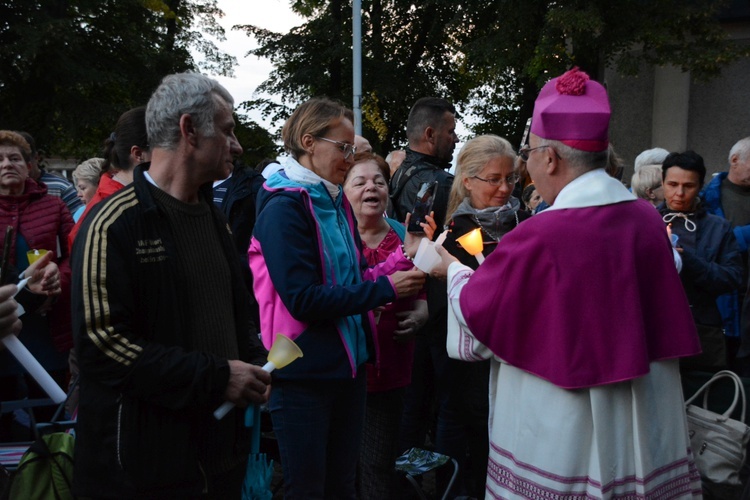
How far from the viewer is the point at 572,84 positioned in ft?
8.71

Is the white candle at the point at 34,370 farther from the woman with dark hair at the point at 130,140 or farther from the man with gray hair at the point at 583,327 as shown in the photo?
the woman with dark hair at the point at 130,140

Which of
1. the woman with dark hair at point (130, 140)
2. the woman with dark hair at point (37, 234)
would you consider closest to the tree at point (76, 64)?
the woman with dark hair at point (37, 234)

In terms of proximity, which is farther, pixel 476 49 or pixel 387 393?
pixel 476 49

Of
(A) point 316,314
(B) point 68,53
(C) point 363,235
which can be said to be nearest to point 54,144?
(B) point 68,53

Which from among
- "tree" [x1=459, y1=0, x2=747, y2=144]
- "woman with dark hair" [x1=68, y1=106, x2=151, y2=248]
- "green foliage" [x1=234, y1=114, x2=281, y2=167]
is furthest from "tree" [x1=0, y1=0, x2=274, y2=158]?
"woman with dark hair" [x1=68, y1=106, x2=151, y2=248]

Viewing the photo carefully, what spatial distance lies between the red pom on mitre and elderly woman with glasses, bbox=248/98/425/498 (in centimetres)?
96

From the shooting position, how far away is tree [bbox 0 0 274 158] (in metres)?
16.2

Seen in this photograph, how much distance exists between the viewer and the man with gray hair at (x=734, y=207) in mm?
5082

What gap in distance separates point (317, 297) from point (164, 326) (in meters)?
0.77

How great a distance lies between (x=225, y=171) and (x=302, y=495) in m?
1.39

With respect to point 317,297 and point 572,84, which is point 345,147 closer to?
point 317,297

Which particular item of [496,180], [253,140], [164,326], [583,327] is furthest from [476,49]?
[164,326]

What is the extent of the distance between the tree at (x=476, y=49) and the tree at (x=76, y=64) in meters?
2.99

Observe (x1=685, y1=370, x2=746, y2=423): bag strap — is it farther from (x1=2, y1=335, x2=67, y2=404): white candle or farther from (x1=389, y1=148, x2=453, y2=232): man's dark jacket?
(x1=2, y1=335, x2=67, y2=404): white candle
